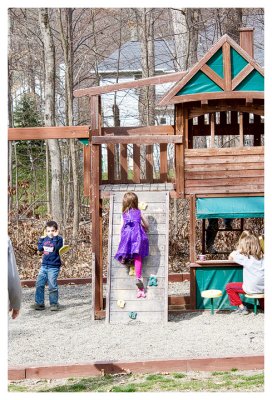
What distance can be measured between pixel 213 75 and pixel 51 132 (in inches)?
101

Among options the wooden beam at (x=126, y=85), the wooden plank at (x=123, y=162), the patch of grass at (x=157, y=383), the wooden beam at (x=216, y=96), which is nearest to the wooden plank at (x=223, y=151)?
the wooden beam at (x=216, y=96)

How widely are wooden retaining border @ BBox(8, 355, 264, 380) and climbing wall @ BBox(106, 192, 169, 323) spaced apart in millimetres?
2696

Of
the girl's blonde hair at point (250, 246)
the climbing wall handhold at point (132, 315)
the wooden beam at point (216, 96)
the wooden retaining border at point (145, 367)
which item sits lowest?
the wooden retaining border at point (145, 367)

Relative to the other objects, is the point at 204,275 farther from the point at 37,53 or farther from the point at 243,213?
the point at 37,53

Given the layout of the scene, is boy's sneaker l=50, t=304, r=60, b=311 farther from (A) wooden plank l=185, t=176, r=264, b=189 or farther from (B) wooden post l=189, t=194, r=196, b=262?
(A) wooden plank l=185, t=176, r=264, b=189

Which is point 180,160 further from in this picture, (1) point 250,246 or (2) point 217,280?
(2) point 217,280

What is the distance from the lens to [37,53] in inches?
1198

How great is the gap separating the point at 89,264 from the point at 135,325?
700 cm

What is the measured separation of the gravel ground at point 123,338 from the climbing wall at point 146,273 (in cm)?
22

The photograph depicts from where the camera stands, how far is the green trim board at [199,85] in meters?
11.9

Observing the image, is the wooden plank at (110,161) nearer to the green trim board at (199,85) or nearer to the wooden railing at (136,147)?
the wooden railing at (136,147)

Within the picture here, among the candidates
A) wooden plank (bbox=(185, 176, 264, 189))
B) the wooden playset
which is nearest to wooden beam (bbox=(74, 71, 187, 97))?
the wooden playset
